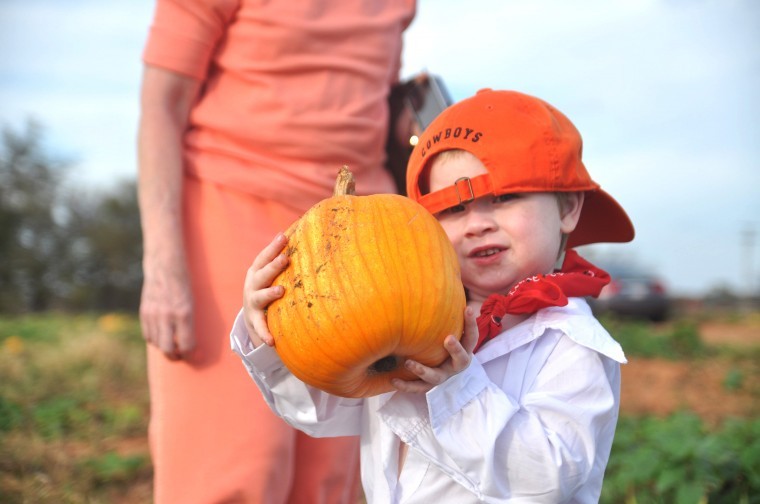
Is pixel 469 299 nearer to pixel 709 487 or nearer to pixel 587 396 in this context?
pixel 587 396

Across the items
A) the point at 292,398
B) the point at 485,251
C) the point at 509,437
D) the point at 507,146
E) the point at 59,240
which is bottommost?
the point at 59,240

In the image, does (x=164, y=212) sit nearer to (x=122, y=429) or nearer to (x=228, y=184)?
(x=228, y=184)

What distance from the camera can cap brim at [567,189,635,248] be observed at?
2135mm

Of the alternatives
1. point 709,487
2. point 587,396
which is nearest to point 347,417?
point 587,396

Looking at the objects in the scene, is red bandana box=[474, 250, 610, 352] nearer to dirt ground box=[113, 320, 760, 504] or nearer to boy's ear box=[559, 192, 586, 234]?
boy's ear box=[559, 192, 586, 234]

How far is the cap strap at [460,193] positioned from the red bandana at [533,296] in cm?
26

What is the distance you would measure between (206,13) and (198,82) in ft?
0.70

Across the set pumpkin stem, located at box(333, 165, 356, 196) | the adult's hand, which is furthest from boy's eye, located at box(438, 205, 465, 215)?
the adult's hand

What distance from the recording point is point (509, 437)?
5.10 ft

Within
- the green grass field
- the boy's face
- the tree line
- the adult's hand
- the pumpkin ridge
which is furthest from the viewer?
the tree line

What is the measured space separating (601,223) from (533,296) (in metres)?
0.61

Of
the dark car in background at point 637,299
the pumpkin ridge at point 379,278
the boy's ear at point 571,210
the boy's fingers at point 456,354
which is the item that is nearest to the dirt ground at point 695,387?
the boy's ear at point 571,210

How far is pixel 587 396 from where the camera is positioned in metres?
1.66

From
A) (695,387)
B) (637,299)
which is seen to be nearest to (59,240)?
(637,299)
